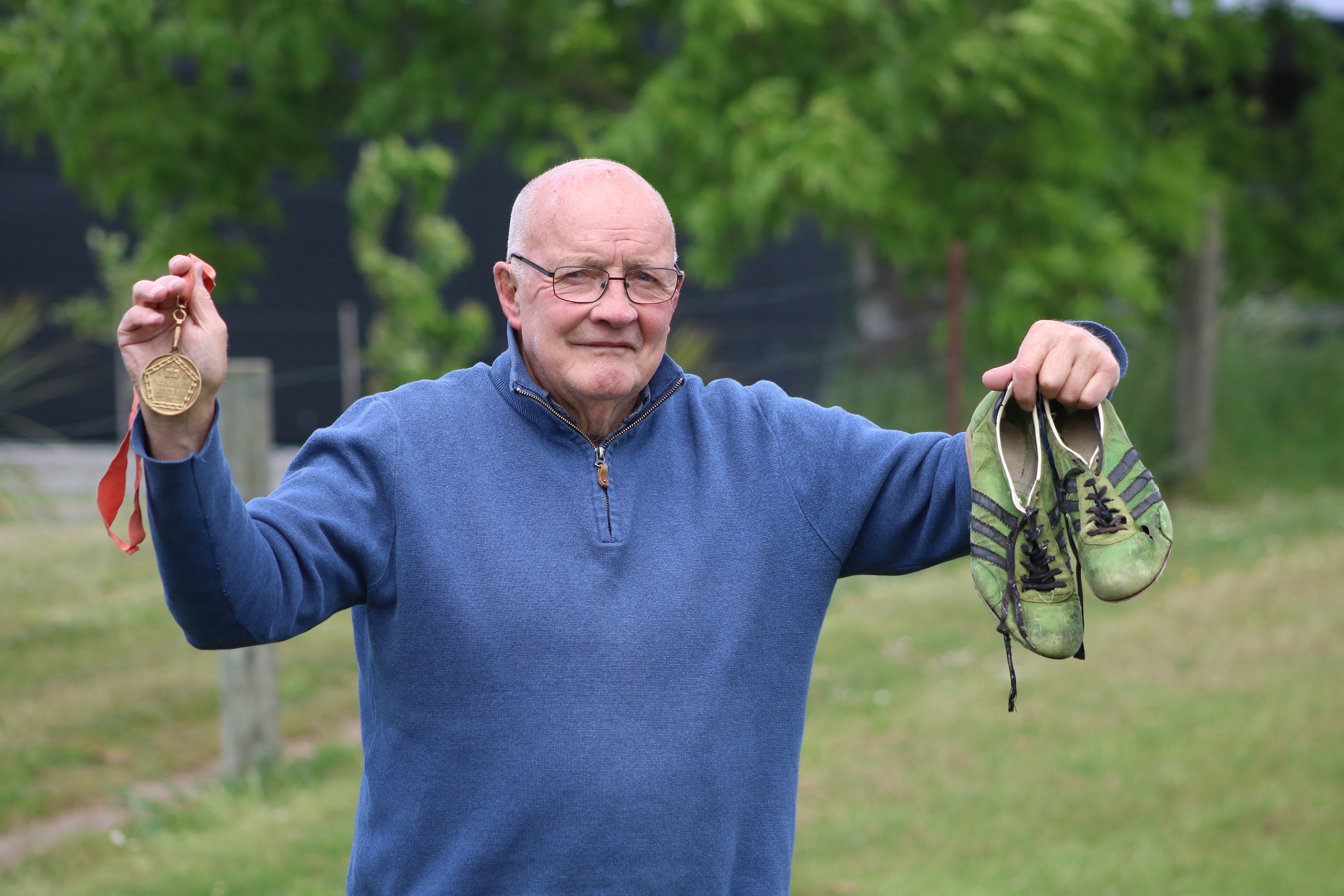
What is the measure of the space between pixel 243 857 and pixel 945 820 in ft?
7.69

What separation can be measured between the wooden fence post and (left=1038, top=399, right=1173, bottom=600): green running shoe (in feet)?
12.1

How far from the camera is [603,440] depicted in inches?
93.2

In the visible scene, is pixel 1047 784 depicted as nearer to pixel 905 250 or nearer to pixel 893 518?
pixel 893 518

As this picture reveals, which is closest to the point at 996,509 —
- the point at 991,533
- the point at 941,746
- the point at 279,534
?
the point at 991,533

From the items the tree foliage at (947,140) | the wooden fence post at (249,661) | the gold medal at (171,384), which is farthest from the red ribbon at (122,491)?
the tree foliage at (947,140)

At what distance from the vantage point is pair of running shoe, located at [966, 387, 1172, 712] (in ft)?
7.14

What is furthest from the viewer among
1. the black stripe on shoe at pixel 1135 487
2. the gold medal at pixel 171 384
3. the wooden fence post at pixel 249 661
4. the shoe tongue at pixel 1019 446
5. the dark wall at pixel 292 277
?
the dark wall at pixel 292 277

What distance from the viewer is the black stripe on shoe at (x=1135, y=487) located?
2227mm

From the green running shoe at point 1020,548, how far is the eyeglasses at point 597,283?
0.57 m

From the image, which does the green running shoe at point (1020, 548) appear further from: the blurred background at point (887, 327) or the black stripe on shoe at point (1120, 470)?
the blurred background at point (887, 327)

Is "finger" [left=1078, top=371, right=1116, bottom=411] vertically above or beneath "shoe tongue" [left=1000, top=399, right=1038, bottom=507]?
above

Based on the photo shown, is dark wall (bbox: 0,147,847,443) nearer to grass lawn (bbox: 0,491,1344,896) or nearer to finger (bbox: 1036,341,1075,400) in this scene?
grass lawn (bbox: 0,491,1344,896)

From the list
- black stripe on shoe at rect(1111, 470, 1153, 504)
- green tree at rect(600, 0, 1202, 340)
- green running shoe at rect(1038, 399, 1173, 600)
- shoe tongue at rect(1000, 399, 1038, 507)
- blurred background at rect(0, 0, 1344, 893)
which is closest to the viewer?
green running shoe at rect(1038, 399, 1173, 600)

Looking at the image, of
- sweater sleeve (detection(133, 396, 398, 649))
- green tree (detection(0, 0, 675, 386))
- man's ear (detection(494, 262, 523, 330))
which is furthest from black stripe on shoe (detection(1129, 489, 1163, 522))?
green tree (detection(0, 0, 675, 386))
